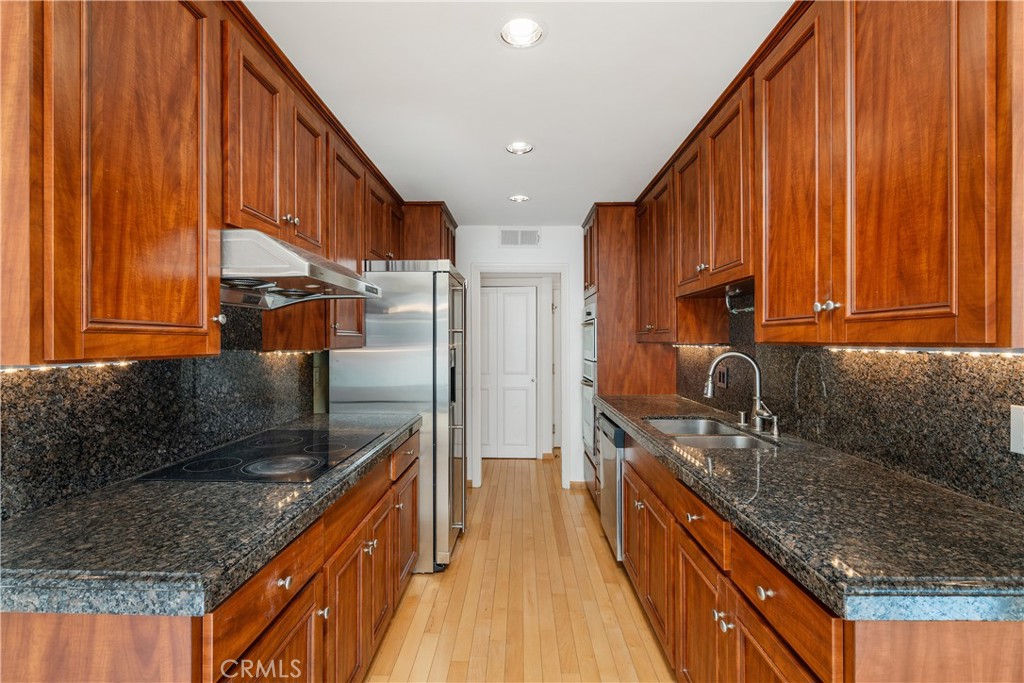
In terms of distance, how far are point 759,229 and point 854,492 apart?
0.99m

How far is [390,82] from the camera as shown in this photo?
6.66 ft

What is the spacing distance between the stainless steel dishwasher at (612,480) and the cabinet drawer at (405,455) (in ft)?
3.81

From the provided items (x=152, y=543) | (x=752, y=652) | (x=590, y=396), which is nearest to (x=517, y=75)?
(x=152, y=543)

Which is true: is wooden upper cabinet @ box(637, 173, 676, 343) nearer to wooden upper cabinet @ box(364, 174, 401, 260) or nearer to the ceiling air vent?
the ceiling air vent

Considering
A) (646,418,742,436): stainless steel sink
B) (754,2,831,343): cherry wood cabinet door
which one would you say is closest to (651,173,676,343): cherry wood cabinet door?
(646,418,742,436): stainless steel sink

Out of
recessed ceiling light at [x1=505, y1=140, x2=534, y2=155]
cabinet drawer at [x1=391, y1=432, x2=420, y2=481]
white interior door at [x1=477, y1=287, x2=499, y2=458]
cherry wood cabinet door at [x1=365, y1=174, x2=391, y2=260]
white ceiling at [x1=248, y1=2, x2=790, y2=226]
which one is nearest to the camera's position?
white ceiling at [x1=248, y1=2, x2=790, y2=226]

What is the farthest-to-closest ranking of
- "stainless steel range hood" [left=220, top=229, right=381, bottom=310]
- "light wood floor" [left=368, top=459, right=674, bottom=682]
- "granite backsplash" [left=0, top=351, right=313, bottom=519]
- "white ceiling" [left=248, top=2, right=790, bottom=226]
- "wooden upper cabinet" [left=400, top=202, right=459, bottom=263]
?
"wooden upper cabinet" [left=400, top=202, right=459, bottom=263] < "light wood floor" [left=368, top=459, right=674, bottom=682] < "white ceiling" [left=248, top=2, right=790, bottom=226] < "stainless steel range hood" [left=220, top=229, right=381, bottom=310] < "granite backsplash" [left=0, top=351, right=313, bottom=519]

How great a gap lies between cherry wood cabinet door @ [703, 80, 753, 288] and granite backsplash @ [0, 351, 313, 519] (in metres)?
2.19

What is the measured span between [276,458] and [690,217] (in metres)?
2.32

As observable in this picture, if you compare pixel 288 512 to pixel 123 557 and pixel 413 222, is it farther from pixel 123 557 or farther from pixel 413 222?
pixel 413 222

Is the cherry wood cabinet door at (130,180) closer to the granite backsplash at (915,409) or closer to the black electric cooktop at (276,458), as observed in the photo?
the black electric cooktop at (276,458)

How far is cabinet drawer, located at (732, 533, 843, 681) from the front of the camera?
0.95m

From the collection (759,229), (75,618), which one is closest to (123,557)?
(75,618)

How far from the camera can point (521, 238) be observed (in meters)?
4.65
